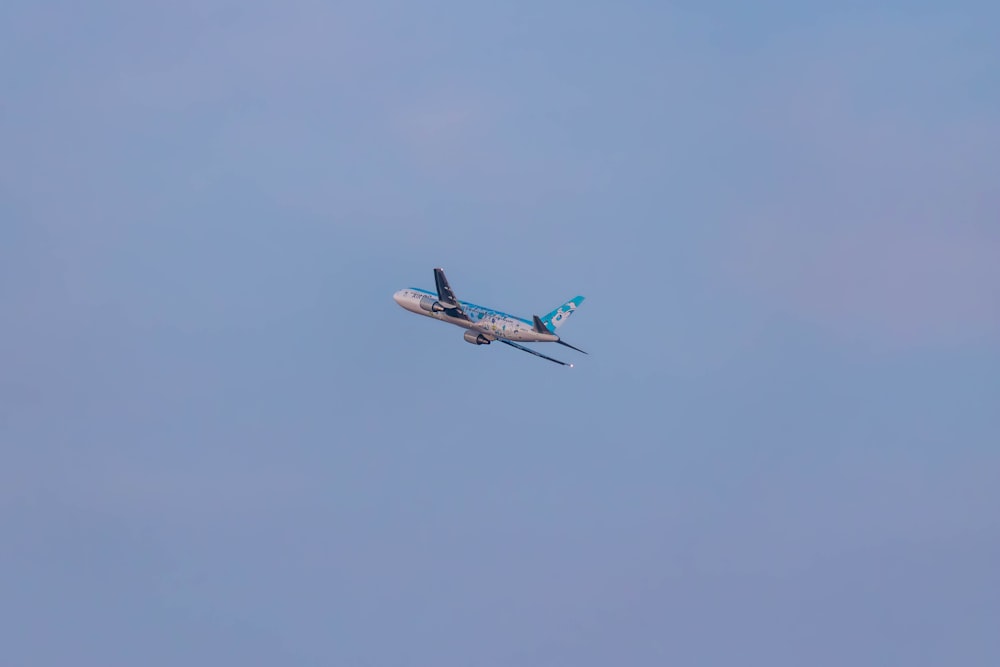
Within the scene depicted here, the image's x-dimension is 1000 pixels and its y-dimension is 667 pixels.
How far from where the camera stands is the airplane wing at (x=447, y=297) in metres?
182

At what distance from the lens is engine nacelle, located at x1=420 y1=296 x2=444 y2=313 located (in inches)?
7421

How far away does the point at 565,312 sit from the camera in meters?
190

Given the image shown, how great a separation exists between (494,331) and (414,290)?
14.7m

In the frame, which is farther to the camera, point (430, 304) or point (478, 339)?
point (430, 304)

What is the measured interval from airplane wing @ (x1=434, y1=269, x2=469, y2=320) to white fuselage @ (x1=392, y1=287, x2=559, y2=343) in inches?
28.5

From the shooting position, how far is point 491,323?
184000 millimetres

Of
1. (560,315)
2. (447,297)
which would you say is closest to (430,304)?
(447,297)

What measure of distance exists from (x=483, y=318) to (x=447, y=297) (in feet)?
15.9

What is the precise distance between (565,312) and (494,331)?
10553 mm

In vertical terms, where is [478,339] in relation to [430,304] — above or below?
below

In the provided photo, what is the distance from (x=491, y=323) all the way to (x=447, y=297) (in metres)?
5.87

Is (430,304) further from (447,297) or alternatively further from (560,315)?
(560,315)

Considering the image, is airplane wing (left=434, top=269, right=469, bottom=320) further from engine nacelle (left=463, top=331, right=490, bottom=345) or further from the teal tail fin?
the teal tail fin

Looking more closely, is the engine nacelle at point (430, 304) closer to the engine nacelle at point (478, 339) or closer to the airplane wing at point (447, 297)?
the airplane wing at point (447, 297)
